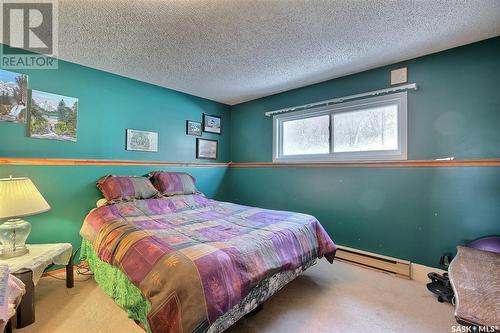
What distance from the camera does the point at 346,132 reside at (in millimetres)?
3016

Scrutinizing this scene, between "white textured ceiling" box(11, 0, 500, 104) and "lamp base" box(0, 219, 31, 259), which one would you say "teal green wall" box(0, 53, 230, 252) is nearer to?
"white textured ceiling" box(11, 0, 500, 104)

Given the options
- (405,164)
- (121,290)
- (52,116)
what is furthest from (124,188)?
(405,164)

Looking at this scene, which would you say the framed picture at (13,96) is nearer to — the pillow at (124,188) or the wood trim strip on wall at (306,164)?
the wood trim strip on wall at (306,164)

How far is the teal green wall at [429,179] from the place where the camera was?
2078mm

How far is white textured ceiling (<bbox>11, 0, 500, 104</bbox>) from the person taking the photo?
1680mm

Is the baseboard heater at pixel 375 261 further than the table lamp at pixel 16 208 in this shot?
Yes

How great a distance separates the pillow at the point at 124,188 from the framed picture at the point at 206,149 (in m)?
1.20

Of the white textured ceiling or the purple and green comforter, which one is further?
the white textured ceiling

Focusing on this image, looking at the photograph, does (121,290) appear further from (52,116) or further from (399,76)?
(399,76)

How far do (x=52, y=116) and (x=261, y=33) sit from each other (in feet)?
7.57
